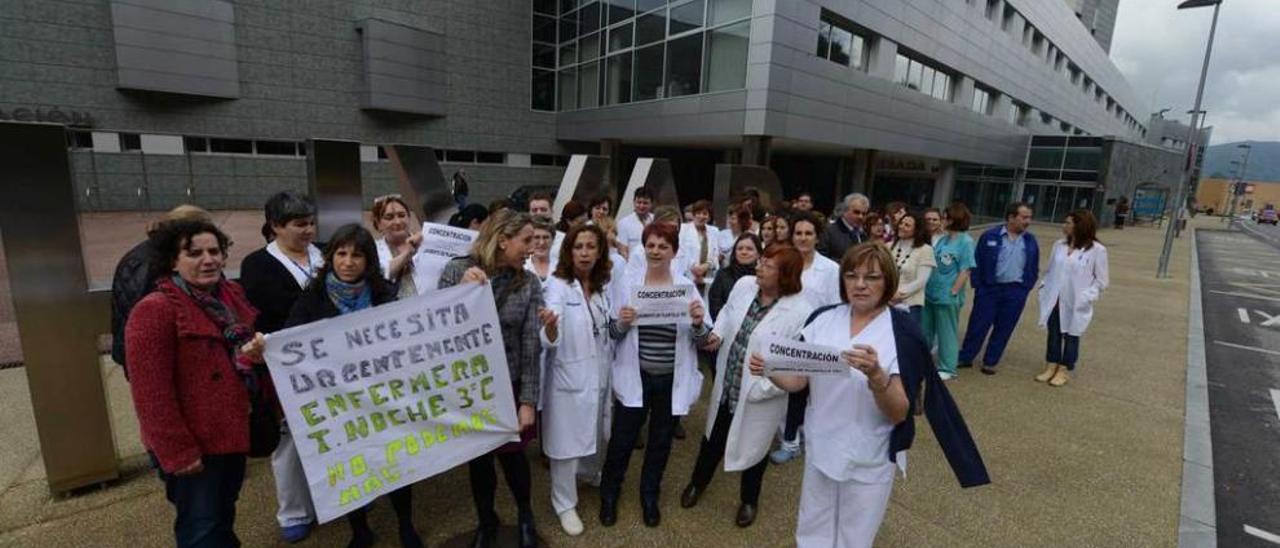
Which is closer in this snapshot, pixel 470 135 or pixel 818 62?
pixel 818 62

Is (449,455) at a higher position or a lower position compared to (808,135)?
lower

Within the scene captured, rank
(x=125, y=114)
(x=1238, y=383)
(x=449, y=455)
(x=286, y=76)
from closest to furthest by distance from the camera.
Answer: (x=449, y=455), (x=1238, y=383), (x=125, y=114), (x=286, y=76)

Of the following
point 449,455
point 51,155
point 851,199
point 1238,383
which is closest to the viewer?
point 449,455

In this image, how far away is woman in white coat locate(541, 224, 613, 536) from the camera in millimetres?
3104

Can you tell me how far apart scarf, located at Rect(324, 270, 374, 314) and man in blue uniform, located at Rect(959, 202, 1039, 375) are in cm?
629

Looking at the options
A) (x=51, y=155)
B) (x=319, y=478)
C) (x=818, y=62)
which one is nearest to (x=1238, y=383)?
(x=319, y=478)

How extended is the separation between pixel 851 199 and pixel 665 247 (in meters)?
3.27

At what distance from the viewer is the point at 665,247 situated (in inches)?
133

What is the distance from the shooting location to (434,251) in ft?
12.6

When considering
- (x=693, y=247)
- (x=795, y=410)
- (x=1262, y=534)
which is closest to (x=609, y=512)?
(x=795, y=410)

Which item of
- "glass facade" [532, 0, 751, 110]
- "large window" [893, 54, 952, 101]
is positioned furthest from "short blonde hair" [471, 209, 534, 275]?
"large window" [893, 54, 952, 101]

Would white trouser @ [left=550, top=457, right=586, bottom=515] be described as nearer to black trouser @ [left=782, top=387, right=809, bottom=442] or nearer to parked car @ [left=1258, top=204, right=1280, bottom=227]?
black trouser @ [left=782, top=387, right=809, bottom=442]

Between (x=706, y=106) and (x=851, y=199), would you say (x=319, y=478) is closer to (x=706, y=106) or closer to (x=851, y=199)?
(x=851, y=199)

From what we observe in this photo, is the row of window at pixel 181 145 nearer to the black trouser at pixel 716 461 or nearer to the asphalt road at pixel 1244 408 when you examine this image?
the black trouser at pixel 716 461
